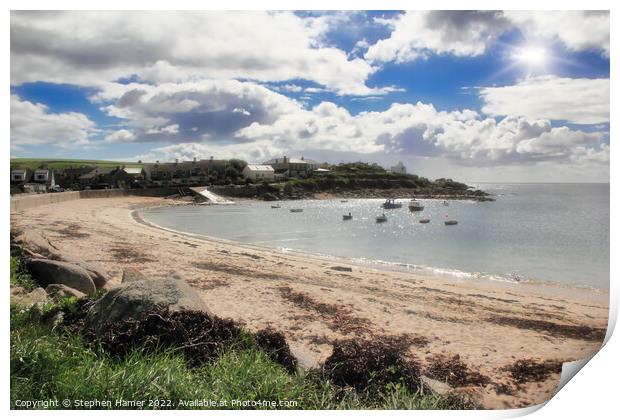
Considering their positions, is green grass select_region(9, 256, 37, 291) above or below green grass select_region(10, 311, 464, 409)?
above

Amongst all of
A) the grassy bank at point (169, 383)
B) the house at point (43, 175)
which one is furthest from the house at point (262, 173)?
the grassy bank at point (169, 383)

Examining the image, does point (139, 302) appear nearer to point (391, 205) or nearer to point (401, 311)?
point (401, 311)

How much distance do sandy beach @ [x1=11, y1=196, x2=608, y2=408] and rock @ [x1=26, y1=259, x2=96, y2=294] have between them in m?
0.61

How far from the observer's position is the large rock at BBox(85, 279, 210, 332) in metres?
4.06

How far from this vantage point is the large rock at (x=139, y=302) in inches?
160

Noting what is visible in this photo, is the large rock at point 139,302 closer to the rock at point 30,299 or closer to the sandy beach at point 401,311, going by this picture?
the rock at point 30,299

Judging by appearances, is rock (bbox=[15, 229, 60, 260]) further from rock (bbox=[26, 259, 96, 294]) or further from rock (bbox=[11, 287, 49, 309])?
rock (bbox=[11, 287, 49, 309])

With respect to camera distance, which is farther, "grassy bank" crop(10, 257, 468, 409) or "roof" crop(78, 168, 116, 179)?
"roof" crop(78, 168, 116, 179)

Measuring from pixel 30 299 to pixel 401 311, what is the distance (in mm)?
5942

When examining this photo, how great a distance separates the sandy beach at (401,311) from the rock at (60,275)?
615 millimetres

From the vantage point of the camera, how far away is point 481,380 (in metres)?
4.67

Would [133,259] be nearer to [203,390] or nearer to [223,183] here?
[203,390]

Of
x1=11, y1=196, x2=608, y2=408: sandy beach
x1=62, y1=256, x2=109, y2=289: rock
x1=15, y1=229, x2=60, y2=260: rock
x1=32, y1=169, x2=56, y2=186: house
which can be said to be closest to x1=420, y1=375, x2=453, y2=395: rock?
x1=11, y1=196, x2=608, y2=408: sandy beach

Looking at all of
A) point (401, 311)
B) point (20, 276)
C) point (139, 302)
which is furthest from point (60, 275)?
point (401, 311)
